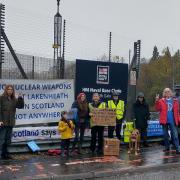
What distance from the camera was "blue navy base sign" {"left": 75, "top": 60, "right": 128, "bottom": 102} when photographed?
1440cm

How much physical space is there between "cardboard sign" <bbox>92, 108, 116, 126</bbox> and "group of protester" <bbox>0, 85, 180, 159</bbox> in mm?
98

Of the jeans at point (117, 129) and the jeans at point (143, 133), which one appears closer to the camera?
the jeans at point (117, 129)

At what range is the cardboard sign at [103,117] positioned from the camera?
517 inches

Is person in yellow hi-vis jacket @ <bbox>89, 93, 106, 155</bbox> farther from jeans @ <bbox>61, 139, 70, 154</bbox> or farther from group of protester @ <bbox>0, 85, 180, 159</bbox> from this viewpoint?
jeans @ <bbox>61, 139, 70, 154</bbox>

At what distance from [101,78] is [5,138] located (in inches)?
160

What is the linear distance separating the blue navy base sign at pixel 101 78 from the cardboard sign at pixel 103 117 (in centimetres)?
130

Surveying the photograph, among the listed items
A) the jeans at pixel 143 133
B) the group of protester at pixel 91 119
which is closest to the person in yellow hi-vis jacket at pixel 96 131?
the group of protester at pixel 91 119

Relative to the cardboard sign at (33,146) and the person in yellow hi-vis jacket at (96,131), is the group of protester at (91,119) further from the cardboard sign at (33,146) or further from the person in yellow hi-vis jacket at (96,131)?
the cardboard sign at (33,146)

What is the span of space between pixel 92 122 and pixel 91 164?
6.27 feet

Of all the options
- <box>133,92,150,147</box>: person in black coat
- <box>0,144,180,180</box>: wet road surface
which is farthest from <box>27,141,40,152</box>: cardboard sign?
<box>133,92,150,147</box>: person in black coat

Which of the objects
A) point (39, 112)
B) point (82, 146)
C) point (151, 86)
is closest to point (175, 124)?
point (82, 146)

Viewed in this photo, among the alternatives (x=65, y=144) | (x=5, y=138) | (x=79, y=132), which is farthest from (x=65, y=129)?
(x=5, y=138)

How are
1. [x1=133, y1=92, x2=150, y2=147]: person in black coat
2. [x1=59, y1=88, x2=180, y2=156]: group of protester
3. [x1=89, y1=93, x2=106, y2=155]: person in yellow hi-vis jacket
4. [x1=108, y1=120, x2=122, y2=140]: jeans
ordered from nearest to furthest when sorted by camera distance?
[x1=59, y1=88, x2=180, y2=156]: group of protester, [x1=89, y1=93, x2=106, y2=155]: person in yellow hi-vis jacket, [x1=108, y1=120, x2=122, y2=140]: jeans, [x1=133, y1=92, x2=150, y2=147]: person in black coat

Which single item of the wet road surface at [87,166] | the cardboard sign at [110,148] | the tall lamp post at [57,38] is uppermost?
the tall lamp post at [57,38]
